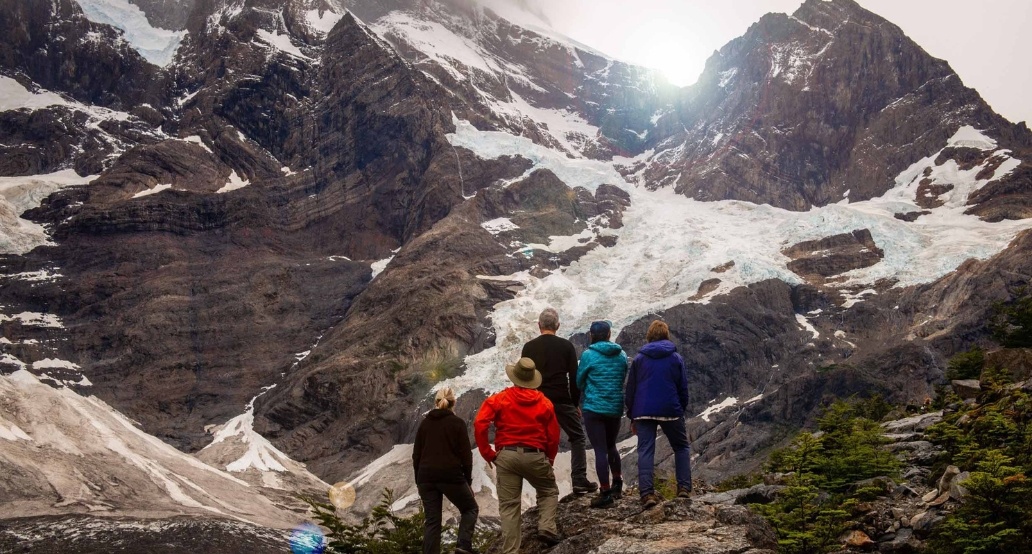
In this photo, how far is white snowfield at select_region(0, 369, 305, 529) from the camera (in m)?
50.3

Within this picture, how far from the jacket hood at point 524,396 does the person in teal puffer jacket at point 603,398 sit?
140 cm

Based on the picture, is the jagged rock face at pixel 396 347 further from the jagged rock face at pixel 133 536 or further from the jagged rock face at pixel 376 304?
the jagged rock face at pixel 133 536

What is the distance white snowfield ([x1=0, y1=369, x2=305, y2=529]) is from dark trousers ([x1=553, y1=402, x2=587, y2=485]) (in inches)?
1367

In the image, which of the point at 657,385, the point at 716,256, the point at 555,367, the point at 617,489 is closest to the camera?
the point at 657,385

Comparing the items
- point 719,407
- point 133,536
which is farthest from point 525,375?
point 719,407

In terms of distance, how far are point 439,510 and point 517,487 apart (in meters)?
1.75

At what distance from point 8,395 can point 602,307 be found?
105 metres

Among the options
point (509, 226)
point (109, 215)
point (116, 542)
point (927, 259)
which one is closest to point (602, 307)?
point (509, 226)

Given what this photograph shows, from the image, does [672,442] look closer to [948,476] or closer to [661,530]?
[661,530]

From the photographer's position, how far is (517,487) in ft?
47.9

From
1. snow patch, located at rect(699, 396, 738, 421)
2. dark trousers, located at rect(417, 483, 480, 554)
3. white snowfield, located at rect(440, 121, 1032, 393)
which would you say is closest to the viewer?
dark trousers, located at rect(417, 483, 480, 554)

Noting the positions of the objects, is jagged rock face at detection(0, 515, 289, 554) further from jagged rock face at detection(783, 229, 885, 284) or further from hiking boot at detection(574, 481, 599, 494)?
jagged rock face at detection(783, 229, 885, 284)

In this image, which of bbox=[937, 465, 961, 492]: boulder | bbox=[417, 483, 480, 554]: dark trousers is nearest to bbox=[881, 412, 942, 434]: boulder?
bbox=[937, 465, 961, 492]: boulder

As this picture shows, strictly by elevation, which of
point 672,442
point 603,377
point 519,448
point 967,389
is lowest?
point 967,389
